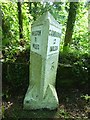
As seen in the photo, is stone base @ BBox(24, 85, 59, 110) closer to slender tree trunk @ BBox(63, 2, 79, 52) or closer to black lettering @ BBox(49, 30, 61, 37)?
black lettering @ BBox(49, 30, 61, 37)

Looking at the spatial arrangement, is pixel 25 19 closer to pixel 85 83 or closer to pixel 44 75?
pixel 85 83

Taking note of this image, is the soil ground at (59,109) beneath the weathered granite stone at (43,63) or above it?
beneath

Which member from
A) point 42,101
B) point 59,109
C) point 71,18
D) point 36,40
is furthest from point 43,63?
point 71,18

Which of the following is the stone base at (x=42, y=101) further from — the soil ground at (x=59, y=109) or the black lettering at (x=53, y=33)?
the black lettering at (x=53, y=33)

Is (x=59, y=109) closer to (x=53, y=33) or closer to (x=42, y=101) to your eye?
(x=42, y=101)

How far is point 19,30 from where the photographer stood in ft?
25.8

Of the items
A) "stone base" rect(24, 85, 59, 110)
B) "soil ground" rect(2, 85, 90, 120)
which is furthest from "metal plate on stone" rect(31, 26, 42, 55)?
"soil ground" rect(2, 85, 90, 120)

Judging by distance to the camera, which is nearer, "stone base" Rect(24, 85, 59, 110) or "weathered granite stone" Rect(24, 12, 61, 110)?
"weathered granite stone" Rect(24, 12, 61, 110)

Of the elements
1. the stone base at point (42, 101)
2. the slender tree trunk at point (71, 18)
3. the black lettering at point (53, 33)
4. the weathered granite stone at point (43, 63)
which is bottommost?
the stone base at point (42, 101)

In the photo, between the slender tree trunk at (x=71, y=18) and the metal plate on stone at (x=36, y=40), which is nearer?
the metal plate on stone at (x=36, y=40)

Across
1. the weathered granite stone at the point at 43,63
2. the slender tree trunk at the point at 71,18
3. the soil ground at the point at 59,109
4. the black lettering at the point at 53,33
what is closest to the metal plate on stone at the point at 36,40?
the weathered granite stone at the point at 43,63

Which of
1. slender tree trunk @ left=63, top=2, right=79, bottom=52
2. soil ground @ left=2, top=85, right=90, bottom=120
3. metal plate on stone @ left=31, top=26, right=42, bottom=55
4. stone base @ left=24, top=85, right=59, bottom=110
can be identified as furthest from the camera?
slender tree trunk @ left=63, top=2, right=79, bottom=52

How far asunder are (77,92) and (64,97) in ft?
1.40

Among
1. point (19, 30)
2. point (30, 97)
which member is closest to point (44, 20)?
point (30, 97)
